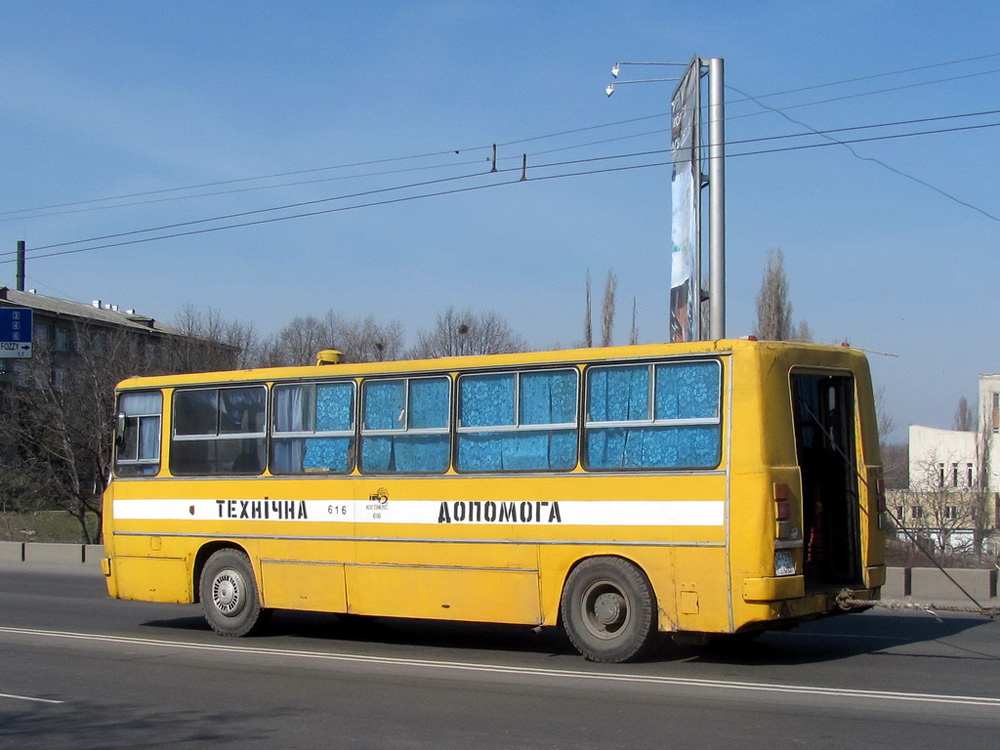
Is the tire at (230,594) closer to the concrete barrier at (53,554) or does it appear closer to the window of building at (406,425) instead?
the window of building at (406,425)

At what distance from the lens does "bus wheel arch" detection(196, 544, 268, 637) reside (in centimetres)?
1313

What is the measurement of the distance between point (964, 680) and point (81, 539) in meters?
35.0

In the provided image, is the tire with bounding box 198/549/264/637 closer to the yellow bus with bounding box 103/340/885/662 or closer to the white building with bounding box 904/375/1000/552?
the yellow bus with bounding box 103/340/885/662

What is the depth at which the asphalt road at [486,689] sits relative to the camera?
7.61 metres

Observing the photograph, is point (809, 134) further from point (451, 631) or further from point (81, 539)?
point (81, 539)

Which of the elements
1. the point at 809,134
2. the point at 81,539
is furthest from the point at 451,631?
the point at 81,539

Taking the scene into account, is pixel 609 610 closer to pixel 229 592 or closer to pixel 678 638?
pixel 678 638

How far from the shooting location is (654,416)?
34.4 ft

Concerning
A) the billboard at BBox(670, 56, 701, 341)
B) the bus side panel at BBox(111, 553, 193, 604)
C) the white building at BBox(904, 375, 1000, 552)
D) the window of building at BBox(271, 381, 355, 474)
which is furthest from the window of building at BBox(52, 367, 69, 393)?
the window of building at BBox(271, 381, 355, 474)

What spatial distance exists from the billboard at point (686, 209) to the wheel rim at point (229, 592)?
361 inches

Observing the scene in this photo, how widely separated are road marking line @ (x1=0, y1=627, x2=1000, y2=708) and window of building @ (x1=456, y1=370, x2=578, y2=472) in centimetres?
197

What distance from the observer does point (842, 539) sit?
11086mm

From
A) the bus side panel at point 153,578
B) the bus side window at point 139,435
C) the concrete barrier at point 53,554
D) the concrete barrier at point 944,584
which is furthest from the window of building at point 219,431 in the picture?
the concrete barrier at point 53,554

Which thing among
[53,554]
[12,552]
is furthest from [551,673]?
[12,552]
